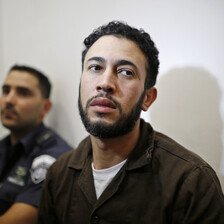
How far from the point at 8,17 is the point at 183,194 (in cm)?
216

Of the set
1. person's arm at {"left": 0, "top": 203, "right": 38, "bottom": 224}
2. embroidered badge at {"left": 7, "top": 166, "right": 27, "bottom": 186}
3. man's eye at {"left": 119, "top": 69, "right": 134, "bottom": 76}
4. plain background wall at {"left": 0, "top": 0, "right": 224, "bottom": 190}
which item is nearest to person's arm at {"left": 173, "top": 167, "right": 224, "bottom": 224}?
plain background wall at {"left": 0, "top": 0, "right": 224, "bottom": 190}

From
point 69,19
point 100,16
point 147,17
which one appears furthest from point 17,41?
point 147,17

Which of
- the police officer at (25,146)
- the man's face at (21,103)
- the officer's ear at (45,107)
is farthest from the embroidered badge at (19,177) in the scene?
the officer's ear at (45,107)

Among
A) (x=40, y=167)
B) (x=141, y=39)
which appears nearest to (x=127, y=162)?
(x=141, y=39)

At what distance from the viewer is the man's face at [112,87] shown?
790 mm

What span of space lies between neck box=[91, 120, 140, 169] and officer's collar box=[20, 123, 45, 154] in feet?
2.35

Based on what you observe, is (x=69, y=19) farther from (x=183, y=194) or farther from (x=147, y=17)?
(x=183, y=194)

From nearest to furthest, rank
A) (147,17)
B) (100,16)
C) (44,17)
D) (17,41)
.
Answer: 1. (147,17)
2. (100,16)
3. (44,17)
4. (17,41)

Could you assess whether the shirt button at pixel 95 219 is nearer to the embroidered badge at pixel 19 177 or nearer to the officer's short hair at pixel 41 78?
the embroidered badge at pixel 19 177

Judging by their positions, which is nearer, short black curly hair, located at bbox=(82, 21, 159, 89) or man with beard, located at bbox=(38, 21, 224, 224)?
man with beard, located at bbox=(38, 21, 224, 224)

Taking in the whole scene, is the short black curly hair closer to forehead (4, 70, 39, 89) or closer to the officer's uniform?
the officer's uniform

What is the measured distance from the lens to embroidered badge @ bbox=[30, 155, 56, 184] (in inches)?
48.5

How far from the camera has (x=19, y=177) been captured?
1357 mm

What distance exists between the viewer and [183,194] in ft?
2.45
